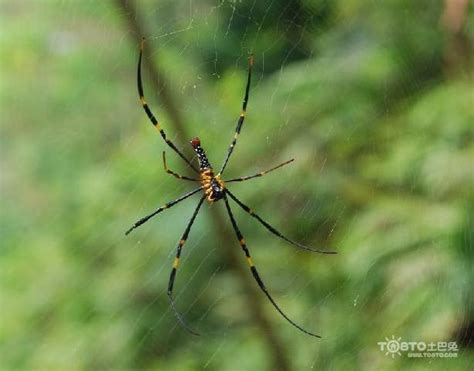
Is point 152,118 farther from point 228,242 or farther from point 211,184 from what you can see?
point 228,242

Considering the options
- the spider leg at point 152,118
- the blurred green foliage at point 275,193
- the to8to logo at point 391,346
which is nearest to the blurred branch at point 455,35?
the blurred green foliage at point 275,193

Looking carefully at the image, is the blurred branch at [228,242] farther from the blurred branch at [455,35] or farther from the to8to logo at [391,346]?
the blurred branch at [455,35]

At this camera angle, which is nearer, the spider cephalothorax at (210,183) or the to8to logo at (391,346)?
the spider cephalothorax at (210,183)

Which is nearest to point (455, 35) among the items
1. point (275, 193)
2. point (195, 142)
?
point (275, 193)

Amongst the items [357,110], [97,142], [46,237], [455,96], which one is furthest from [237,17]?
[46,237]

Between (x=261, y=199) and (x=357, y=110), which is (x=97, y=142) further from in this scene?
(x=357, y=110)

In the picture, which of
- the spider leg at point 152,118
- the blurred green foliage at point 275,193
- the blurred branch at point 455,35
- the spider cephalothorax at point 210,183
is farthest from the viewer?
the blurred branch at point 455,35
